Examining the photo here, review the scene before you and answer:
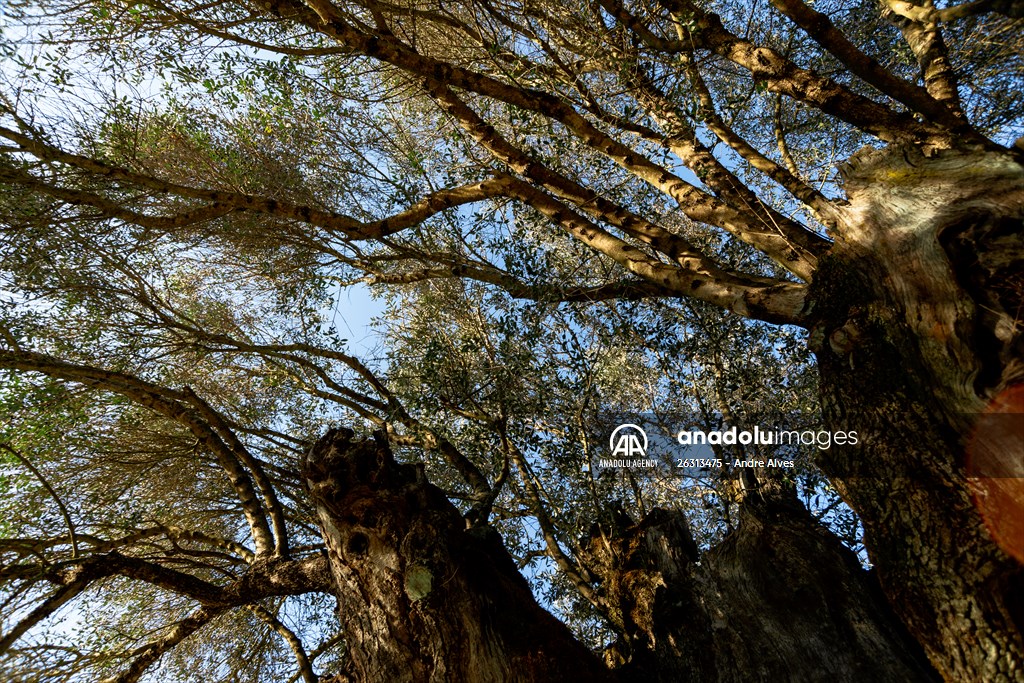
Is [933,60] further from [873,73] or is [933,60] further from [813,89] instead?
[813,89]

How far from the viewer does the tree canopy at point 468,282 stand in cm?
471

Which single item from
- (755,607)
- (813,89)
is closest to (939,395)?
(755,607)

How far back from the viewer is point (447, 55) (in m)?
8.17

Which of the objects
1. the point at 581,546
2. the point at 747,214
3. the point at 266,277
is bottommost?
the point at 581,546

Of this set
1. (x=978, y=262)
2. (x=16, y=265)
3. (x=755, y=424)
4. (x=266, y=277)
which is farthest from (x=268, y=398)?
(x=978, y=262)

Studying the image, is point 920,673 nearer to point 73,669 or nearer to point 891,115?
point 891,115

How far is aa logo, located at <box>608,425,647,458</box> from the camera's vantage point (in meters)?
6.88

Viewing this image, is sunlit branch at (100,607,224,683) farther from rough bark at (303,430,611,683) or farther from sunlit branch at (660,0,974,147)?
sunlit branch at (660,0,974,147)

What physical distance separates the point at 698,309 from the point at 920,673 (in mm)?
3961

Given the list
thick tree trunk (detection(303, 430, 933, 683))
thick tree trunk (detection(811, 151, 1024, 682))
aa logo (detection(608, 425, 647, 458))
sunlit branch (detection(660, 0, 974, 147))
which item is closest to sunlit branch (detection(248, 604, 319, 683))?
thick tree trunk (detection(303, 430, 933, 683))

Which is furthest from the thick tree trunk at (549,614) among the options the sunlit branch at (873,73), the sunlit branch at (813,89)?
the sunlit branch at (873,73)

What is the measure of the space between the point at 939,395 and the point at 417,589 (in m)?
3.19

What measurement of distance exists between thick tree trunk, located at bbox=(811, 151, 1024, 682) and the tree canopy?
3 centimetres

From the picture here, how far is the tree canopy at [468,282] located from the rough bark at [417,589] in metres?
0.18
